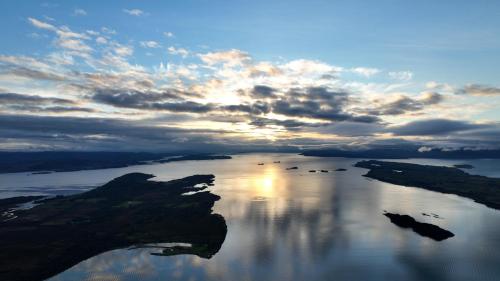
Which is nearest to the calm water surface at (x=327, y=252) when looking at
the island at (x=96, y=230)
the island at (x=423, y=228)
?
the island at (x=423, y=228)

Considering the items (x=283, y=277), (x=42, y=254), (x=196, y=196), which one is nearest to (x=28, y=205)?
(x=196, y=196)

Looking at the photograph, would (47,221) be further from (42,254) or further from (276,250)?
(276,250)

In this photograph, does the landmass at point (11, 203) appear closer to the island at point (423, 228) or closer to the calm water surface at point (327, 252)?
the calm water surface at point (327, 252)

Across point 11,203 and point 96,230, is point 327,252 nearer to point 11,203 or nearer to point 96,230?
point 96,230

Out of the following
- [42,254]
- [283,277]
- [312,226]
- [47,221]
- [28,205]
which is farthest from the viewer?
[28,205]

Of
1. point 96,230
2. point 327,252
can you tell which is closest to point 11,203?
point 96,230

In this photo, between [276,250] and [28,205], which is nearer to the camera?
[276,250]
